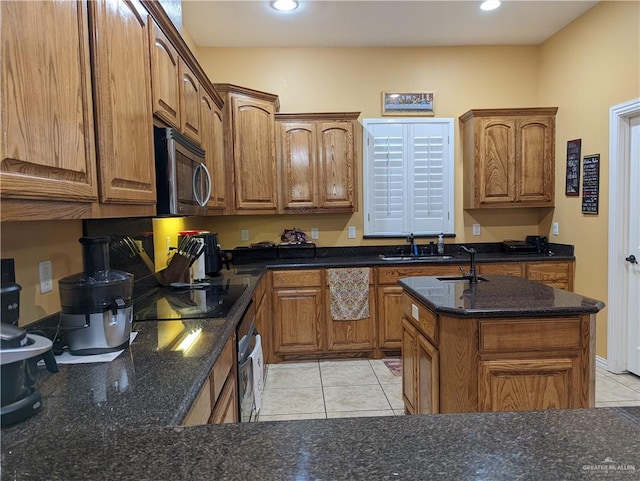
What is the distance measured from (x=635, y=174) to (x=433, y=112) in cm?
187

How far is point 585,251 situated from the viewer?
3.67 m

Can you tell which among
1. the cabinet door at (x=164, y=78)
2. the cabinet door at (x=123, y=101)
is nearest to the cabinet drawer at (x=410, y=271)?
the cabinet door at (x=164, y=78)

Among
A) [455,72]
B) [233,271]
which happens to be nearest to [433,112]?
[455,72]

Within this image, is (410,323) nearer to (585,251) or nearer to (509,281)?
(509,281)

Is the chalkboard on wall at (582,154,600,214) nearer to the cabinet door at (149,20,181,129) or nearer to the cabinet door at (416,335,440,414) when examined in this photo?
the cabinet door at (416,335,440,414)

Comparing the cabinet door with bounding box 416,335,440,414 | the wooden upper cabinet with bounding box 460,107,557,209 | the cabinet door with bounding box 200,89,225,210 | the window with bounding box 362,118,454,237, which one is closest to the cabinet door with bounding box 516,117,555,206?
the wooden upper cabinet with bounding box 460,107,557,209

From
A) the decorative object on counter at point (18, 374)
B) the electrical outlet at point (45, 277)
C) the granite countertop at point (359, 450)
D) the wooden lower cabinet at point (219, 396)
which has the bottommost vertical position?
the wooden lower cabinet at point (219, 396)

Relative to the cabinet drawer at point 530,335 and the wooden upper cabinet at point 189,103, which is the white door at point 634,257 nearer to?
the cabinet drawer at point 530,335

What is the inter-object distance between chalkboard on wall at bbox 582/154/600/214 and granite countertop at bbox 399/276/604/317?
A: 5.27 ft

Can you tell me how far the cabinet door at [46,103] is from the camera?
85cm

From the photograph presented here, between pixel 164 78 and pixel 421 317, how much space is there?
5.75 ft

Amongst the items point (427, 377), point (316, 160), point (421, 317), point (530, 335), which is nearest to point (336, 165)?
point (316, 160)

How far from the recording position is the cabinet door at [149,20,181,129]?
1.79 meters

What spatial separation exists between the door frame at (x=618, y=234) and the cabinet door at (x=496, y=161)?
86cm
